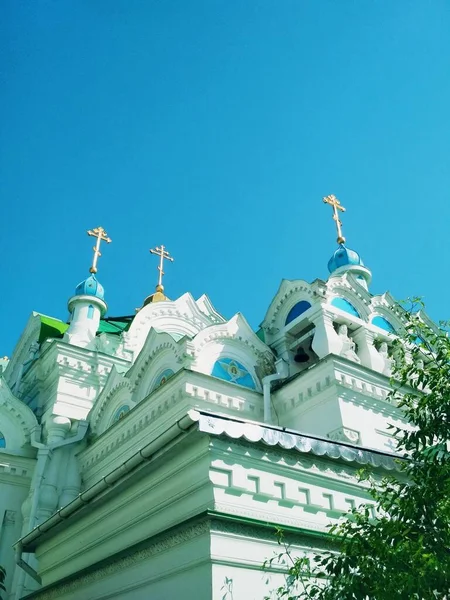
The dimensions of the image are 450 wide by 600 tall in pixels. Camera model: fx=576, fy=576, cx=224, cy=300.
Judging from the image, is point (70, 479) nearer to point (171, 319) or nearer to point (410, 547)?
point (171, 319)

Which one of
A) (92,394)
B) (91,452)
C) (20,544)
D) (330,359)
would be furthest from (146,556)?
(92,394)

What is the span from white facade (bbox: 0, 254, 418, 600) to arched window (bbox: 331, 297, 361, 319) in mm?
50

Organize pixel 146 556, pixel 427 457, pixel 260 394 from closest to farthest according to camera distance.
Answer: pixel 427 457
pixel 146 556
pixel 260 394

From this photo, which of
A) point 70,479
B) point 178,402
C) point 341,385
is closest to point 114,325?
point 70,479

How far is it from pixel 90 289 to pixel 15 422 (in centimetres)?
473

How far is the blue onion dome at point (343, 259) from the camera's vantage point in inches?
675

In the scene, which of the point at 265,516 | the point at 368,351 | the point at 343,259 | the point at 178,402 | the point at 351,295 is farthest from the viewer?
the point at 343,259

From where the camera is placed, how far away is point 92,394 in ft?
49.7

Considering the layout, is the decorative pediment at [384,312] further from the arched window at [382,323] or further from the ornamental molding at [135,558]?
the ornamental molding at [135,558]

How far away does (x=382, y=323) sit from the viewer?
1341 centimetres

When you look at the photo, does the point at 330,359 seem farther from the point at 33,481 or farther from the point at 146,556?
the point at 33,481

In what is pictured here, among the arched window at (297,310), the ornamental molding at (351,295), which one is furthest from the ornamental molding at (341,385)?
the arched window at (297,310)

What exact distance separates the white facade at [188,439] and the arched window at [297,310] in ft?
0.14

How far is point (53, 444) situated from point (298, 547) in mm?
9602
